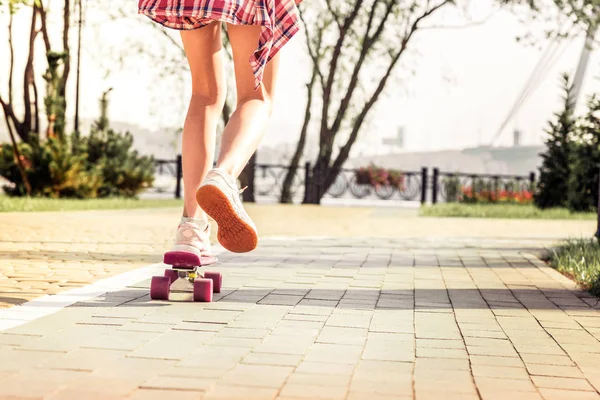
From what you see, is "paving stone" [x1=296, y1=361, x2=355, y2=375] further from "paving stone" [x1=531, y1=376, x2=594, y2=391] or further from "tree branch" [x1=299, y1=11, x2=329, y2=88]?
"tree branch" [x1=299, y1=11, x2=329, y2=88]

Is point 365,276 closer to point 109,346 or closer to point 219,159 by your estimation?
point 219,159

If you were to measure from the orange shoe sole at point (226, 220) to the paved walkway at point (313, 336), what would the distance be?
0.30m

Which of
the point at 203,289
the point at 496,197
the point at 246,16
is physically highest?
the point at 246,16

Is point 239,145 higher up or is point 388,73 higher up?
point 388,73

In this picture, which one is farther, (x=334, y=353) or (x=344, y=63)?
(x=344, y=63)

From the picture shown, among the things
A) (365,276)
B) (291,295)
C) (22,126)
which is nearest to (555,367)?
(291,295)

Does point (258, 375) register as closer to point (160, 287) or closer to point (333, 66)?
point (160, 287)

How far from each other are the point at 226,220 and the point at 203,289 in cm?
65

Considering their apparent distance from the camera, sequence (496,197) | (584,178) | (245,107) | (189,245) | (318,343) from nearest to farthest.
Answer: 1. (318,343)
2. (189,245)
3. (245,107)
4. (584,178)
5. (496,197)

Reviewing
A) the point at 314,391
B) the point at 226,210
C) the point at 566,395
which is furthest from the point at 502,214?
the point at 314,391

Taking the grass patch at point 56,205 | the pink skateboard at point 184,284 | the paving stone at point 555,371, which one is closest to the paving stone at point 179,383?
the paving stone at point 555,371

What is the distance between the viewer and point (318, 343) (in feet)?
9.07

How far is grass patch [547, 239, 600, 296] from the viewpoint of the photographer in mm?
4603

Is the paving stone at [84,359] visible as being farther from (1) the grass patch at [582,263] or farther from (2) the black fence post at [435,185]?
(2) the black fence post at [435,185]
